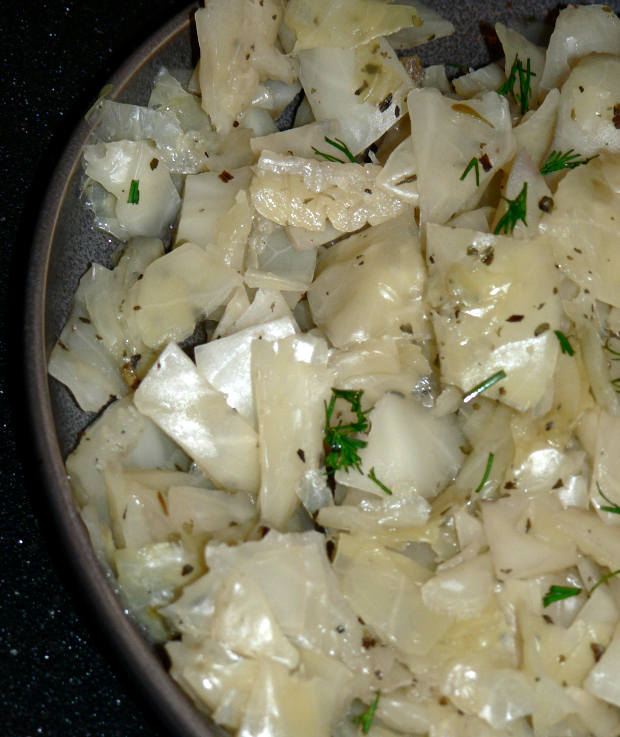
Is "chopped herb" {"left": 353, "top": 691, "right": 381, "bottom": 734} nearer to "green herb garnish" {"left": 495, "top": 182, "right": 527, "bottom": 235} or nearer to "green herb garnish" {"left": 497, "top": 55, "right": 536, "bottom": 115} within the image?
"green herb garnish" {"left": 495, "top": 182, "right": 527, "bottom": 235}

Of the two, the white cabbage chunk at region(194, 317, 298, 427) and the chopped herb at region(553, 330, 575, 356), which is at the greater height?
the white cabbage chunk at region(194, 317, 298, 427)

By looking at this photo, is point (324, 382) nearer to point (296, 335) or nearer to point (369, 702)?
point (296, 335)

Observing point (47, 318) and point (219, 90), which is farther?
point (219, 90)

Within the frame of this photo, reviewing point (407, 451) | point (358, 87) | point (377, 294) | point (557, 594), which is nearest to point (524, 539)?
point (557, 594)

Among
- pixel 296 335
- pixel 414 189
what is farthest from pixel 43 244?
pixel 414 189

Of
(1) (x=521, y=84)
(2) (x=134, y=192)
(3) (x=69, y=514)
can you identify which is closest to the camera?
(3) (x=69, y=514)

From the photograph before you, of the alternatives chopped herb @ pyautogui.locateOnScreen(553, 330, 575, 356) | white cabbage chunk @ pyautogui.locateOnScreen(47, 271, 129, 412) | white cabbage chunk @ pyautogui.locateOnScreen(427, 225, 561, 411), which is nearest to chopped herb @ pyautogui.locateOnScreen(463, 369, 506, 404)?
white cabbage chunk @ pyautogui.locateOnScreen(427, 225, 561, 411)

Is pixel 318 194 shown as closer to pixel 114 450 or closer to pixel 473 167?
pixel 473 167
